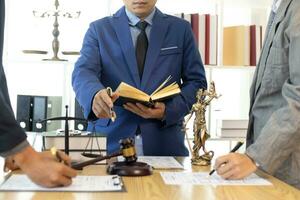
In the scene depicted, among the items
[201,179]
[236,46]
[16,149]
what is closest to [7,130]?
[16,149]

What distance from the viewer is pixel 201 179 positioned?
1254 millimetres

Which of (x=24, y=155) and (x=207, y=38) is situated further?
(x=207, y=38)

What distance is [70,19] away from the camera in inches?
114

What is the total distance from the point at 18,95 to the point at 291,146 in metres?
1.85

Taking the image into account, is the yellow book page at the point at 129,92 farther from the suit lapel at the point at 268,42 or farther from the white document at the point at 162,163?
the suit lapel at the point at 268,42

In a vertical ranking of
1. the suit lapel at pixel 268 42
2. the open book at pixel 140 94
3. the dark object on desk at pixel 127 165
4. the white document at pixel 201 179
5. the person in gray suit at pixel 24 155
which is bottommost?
the white document at pixel 201 179

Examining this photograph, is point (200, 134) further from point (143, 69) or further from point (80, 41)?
point (80, 41)

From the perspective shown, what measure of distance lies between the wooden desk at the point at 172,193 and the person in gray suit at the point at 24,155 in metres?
0.04

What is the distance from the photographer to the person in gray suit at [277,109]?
1276 mm

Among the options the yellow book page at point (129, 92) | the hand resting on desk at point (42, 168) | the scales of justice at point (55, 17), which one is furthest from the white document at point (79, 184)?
the scales of justice at point (55, 17)

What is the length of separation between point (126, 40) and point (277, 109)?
74cm

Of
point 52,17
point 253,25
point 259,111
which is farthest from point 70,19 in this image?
point 259,111

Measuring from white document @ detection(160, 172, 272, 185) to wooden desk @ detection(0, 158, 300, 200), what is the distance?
0.12 feet

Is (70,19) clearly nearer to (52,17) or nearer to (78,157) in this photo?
(52,17)
